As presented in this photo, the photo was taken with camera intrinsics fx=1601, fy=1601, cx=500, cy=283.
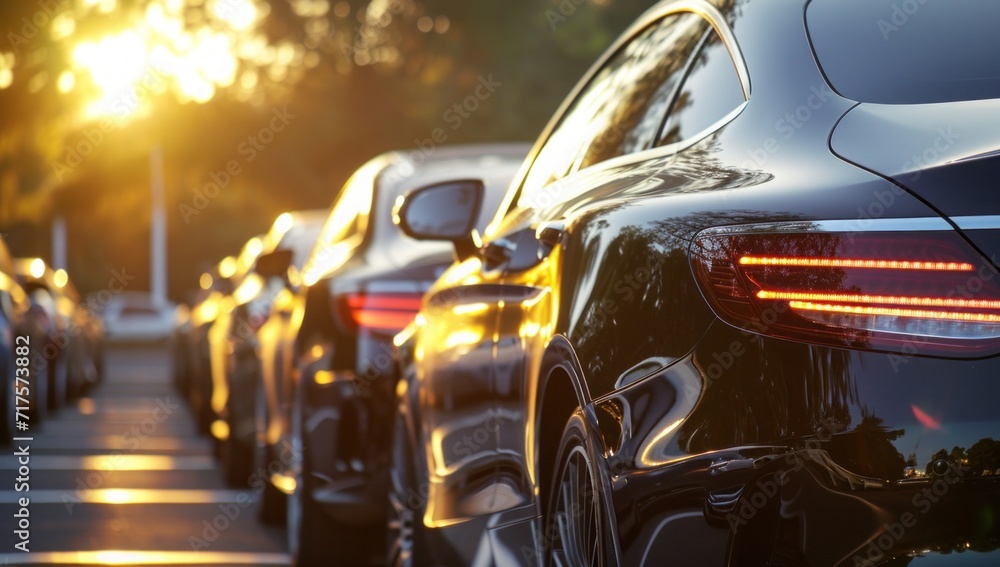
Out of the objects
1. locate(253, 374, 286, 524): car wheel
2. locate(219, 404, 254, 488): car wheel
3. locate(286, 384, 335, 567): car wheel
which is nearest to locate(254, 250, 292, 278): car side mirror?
locate(253, 374, 286, 524): car wheel

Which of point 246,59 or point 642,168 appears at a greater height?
point 246,59

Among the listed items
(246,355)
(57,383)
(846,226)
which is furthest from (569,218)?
(57,383)

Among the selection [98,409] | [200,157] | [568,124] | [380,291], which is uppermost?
[200,157]

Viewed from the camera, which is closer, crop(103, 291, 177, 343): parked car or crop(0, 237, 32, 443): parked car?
crop(0, 237, 32, 443): parked car

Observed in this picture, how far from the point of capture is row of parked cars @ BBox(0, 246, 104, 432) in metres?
11.8

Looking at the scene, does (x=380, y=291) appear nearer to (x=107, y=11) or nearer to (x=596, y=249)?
(x=596, y=249)

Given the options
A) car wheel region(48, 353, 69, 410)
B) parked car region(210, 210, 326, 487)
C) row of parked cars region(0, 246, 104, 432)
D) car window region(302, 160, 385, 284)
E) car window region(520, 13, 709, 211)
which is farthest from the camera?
car wheel region(48, 353, 69, 410)

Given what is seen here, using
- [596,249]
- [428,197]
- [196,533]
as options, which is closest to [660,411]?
[596,249]

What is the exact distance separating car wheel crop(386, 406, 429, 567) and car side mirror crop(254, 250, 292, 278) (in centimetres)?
336

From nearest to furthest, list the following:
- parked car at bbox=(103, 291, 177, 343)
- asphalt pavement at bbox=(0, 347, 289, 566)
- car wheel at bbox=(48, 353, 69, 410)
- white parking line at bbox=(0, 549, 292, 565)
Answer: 1. white parking line at bbox=(0, 549, 292, 565)
2. asphalt pavement at bbox=(0, 347, 289, 566)
3. car wheel at bbox=(48, 353, 69, 410)
4. parked car at bbox=(103, 291, 177, 343)

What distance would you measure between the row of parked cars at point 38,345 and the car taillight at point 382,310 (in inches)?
226

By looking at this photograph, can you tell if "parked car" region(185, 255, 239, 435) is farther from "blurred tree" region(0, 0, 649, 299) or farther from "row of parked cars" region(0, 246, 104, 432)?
"blurred tree" region(0, 0, 649, 299)

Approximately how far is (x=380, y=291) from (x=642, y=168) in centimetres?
303

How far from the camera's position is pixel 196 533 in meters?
7.79
